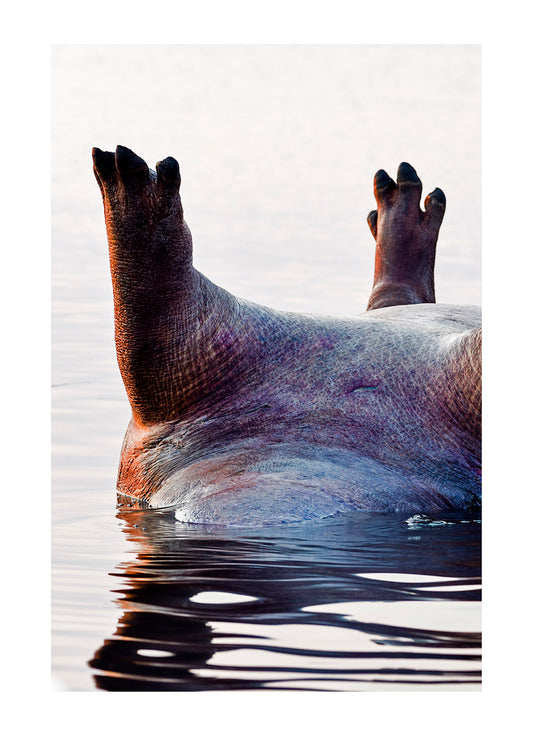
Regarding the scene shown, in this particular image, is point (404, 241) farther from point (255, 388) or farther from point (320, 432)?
point (320, 432)

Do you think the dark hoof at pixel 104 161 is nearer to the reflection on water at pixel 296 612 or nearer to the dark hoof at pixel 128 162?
the dark hoof at pixel 128 162

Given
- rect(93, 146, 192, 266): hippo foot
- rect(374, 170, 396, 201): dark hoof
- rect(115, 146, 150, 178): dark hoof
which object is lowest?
rect(93, 146, 192, 266): hippo foot

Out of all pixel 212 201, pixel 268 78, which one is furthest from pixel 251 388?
pixel 268 78

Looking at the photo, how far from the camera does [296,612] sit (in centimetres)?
304

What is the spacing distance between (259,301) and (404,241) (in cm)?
118

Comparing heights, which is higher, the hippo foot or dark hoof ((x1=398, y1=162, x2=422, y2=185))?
dark hoof ((x1=398, y1=162, x2=422, y2=185))

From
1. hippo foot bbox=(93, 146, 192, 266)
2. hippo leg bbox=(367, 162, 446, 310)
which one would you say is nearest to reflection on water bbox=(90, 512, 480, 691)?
hippo foot bbox=(93, 146, 192, 266)

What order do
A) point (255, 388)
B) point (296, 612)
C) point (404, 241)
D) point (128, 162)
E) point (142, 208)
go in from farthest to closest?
point (404, 241) → point (255, 388) → point (142, 208) → point (128, 162) → point (296, 612)

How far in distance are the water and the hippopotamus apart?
15 cm

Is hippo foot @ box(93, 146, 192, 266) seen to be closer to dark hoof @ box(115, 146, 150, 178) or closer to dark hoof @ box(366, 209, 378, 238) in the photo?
dark hoof @ box(115, 146, 150, 178)

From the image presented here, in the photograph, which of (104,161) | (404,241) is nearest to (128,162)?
(104,161)

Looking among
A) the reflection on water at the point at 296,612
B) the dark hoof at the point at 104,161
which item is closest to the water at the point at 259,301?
the reflection on water at the point at 296,612

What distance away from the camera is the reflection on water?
9.32ft

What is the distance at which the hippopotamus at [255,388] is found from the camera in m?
4.15
